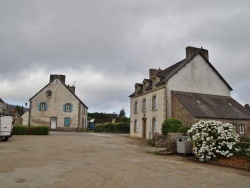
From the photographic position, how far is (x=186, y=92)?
25.6 m

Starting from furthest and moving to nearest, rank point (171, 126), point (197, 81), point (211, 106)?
point (197, 81)
point (211, 106)
point (171, 126)

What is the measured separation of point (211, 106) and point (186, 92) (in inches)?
108

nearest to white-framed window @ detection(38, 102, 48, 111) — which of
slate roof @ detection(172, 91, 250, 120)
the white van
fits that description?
the white van

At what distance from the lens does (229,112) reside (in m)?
24.0

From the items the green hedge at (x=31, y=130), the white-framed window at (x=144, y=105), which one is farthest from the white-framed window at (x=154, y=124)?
the green hedge at (x=31, y=130)

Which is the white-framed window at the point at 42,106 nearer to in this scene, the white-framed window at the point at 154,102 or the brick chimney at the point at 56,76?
the brick chimney at the point at 56,76

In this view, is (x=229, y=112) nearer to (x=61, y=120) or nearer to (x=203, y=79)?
(x=203, y=79)

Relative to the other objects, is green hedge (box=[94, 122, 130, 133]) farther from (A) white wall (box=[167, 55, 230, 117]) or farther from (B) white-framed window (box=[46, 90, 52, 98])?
(A) white wall (box=[167, 55, 230, 117])

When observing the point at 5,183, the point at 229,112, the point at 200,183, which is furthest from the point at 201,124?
the point at 229,112

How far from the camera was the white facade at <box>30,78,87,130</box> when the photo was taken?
39.2 metres

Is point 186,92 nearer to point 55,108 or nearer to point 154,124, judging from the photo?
point 154,124

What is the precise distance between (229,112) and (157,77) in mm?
7338

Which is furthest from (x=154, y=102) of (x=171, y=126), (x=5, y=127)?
(x=5, y=127)

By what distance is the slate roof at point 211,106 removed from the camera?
22144mm
